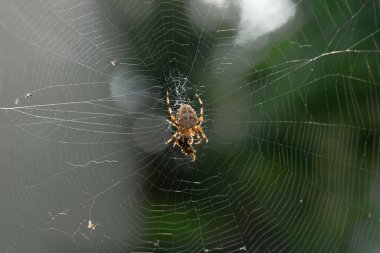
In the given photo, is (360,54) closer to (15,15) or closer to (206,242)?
(206,242)

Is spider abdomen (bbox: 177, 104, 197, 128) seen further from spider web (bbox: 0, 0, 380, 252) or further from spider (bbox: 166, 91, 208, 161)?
spider web (bbox: 0, 0, 380, 252)

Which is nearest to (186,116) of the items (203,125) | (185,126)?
(185,126)

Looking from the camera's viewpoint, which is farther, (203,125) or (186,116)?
(203,125)

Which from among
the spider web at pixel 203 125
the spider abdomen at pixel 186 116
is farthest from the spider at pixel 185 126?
the spider web at pixel 203 125

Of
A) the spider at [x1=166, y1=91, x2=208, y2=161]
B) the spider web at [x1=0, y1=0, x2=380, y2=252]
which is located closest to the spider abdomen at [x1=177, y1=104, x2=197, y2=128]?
the spider at [x1=166, y1=91, x2=208, y2=161]

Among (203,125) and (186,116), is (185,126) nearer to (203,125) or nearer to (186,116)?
(186,116)

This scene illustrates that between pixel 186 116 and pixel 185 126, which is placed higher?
pixel 186 116

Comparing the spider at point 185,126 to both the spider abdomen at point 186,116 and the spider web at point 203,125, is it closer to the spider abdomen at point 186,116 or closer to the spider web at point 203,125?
the spider abdomen at point 186,116
